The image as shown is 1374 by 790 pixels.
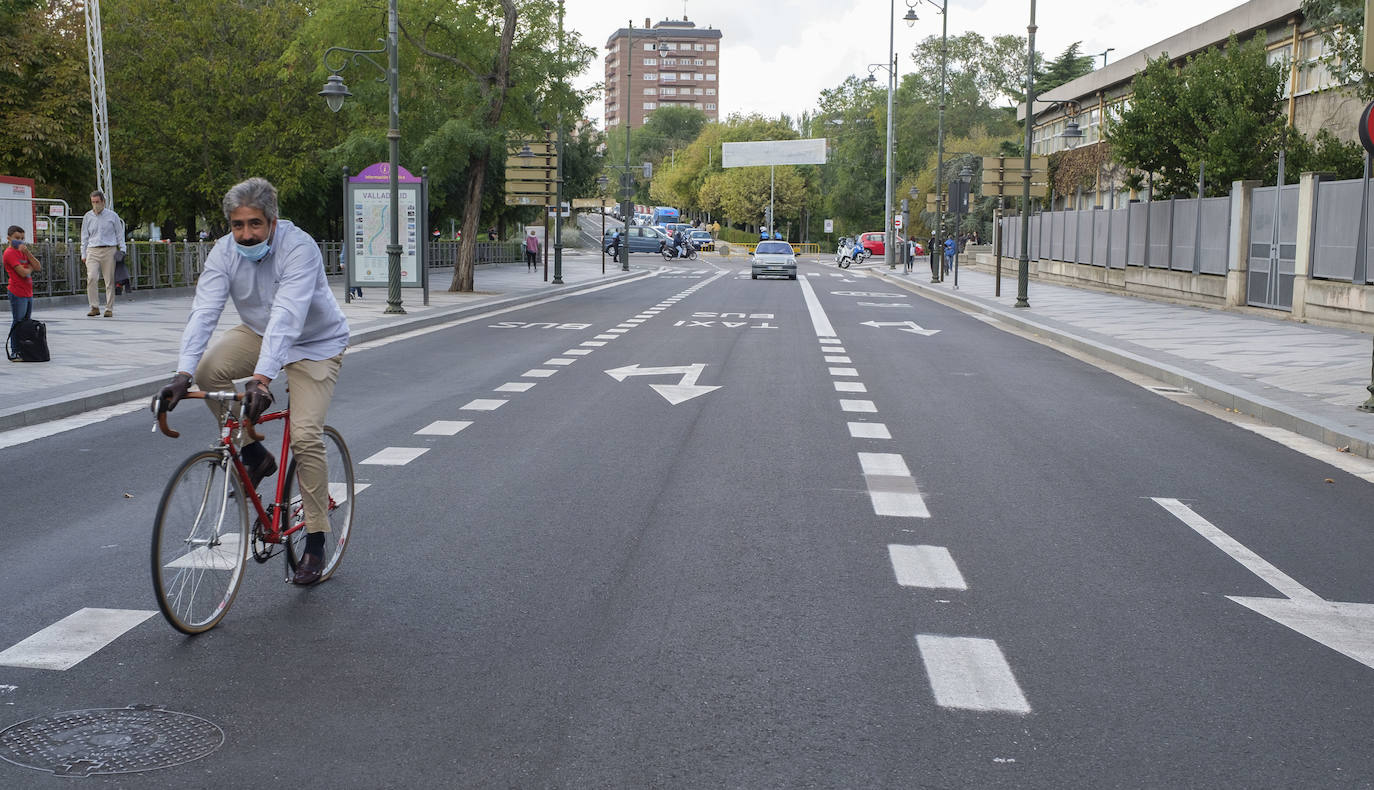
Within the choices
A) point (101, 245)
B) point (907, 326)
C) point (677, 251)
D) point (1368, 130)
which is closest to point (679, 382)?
point (1368, 130)

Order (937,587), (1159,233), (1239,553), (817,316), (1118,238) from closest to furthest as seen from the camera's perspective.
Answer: (937,587), (1239,553), (817,316), (1159,233), (1118,238)

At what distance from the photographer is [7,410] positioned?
10.8m

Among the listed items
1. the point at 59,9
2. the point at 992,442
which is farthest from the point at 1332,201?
the point at 59,9

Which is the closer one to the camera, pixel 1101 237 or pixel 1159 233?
pixel 1159 233

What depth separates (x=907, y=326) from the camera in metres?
23.8

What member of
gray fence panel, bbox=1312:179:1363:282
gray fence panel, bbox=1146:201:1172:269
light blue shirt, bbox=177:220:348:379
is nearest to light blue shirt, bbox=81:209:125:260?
light blue shirt, bbox=177:220:348:379

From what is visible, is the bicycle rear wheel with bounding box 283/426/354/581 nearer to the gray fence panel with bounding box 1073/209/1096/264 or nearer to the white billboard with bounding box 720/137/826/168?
the gray fence panel with bounding box 1073/209/1096/264

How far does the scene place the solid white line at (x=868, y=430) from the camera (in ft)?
34.6

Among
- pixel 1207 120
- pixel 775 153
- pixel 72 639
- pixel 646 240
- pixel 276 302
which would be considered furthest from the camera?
pixel 775 153

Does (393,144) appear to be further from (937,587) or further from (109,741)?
(109,741)

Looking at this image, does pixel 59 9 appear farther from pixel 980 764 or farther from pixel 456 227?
pixel 980 764

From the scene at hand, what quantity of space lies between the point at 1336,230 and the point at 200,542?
2182 centimetres

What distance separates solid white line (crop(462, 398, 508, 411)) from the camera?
39.2 feet

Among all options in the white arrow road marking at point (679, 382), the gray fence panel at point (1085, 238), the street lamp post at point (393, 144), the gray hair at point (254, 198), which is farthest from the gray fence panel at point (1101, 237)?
the gray hair at point (254, 198)
